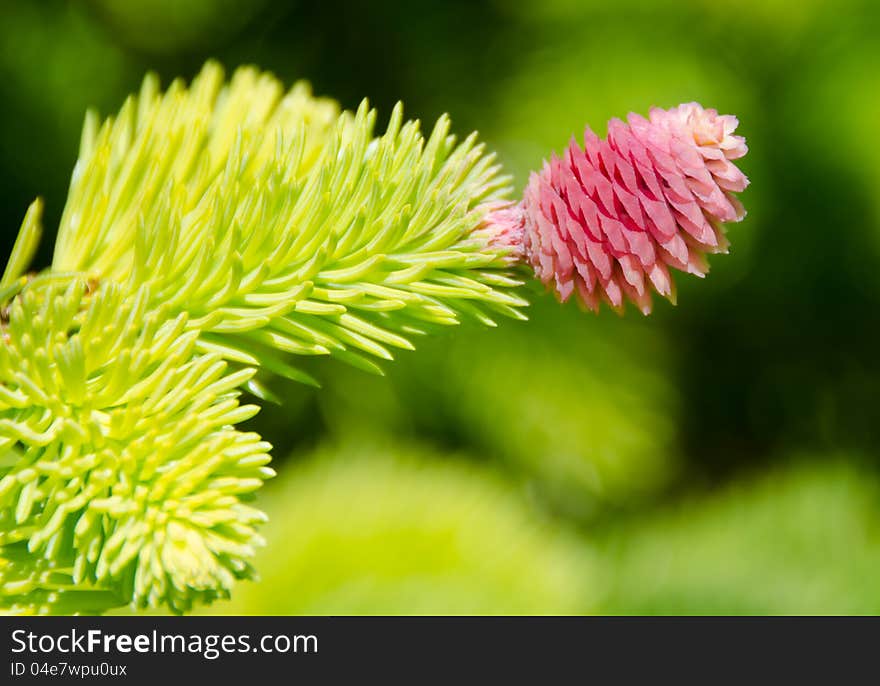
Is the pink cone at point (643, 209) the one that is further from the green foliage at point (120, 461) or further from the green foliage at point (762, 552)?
the green foliage at point (762, 552)

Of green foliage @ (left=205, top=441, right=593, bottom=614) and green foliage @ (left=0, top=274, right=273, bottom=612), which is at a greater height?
green foliage @ (left=205, top=441, right=593, bottom=614)

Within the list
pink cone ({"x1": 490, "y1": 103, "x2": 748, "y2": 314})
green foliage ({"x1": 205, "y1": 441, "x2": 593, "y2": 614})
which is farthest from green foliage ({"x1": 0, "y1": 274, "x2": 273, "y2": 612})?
green foliage ({"x1": 205, "y1": 441, "x2": 593, "y2": 614})

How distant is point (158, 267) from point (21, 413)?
58 mm

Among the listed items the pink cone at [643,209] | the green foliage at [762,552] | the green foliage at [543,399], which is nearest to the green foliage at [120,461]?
the pink cone at [643,209]

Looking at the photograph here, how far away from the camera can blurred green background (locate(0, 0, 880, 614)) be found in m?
0.81

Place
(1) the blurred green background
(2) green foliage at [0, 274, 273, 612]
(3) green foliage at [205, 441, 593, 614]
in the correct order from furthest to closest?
1. (1) the blurred green background
2. (3) green foliage at [205, 441, 593, 614]
3. (2) green foliage at [0, 274, 273, 612]

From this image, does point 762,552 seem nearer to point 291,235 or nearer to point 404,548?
point 404,548

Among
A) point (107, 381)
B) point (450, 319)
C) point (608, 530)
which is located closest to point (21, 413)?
point (107, 381)

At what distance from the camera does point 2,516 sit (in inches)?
10.4

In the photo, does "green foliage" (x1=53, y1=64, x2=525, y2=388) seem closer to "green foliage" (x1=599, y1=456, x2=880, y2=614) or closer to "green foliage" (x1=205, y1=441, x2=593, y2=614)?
"green foliage" (x1=205, y1=441, x2=593, y2=614)

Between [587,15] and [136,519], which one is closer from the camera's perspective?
[136,519]

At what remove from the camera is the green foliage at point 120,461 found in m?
0.24

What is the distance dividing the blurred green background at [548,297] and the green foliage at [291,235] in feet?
1.39

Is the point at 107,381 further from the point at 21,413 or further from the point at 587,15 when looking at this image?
the point at 587,15
